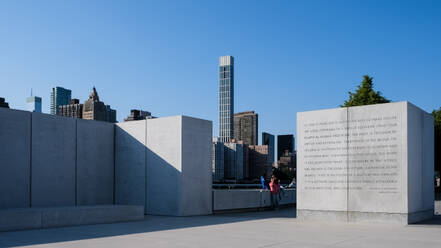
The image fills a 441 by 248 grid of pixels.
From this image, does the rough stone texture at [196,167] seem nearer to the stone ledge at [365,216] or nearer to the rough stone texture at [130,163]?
the rough stone texture at [130,163]

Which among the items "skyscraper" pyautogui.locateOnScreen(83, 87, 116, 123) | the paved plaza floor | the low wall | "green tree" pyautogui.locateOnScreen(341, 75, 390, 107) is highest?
"skyscraper" pyautogui.locateOnScreen(83, 87, 116, 123)

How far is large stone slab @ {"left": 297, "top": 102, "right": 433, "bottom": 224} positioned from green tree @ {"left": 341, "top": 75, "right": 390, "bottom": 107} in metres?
17.8

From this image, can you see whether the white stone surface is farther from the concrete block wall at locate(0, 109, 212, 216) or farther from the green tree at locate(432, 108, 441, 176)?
the green tree at locate(432, 108, 441, 176)

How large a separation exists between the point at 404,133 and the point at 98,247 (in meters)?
9.16

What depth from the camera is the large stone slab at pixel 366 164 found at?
44.8 feet

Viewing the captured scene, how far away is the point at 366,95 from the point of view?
33875 millimetres

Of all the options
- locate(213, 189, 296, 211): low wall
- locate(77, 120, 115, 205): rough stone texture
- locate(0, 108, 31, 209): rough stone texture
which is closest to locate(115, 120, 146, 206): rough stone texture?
locate(77, 120, 115, 205): rough stone texture

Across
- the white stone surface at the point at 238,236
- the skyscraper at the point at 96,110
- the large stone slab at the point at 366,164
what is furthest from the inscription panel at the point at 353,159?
the skyscraper at the point at 96,110

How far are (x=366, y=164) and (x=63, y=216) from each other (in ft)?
29.2

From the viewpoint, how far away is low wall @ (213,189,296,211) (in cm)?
1916

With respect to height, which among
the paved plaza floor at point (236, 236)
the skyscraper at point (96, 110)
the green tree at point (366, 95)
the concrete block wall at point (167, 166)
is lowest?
the paved plaza floor at point (236, 236)

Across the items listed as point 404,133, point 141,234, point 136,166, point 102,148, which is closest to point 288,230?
point 141,234

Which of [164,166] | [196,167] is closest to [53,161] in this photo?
[164,166]

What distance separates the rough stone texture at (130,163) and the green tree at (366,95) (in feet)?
64.4
